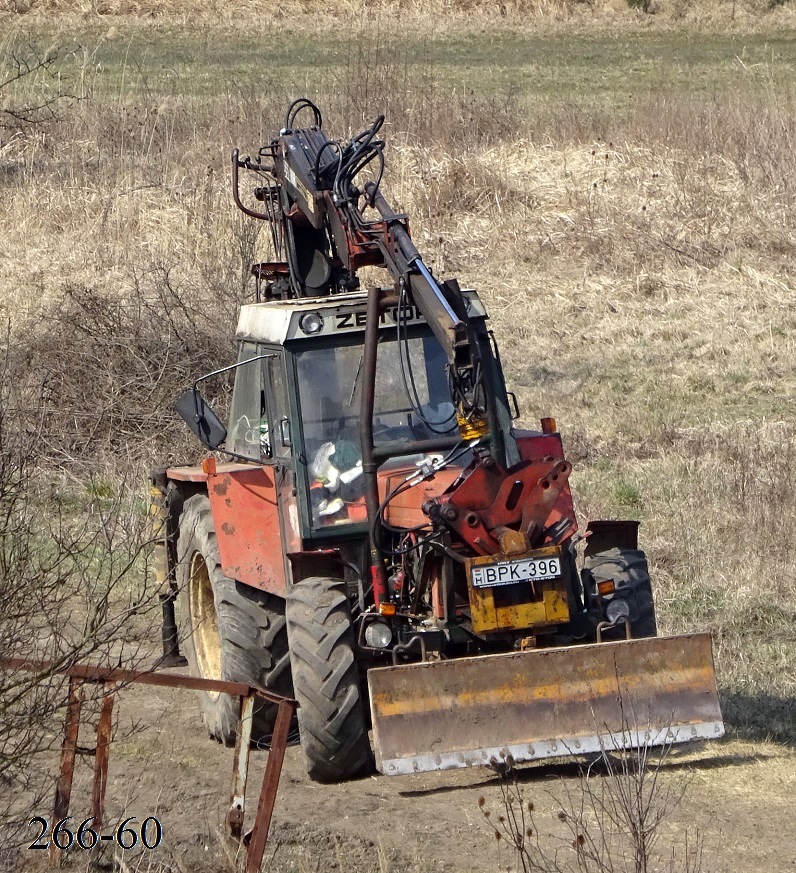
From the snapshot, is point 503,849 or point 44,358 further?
point 44,358

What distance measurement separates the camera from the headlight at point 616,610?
660 cm

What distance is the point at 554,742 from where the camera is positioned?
607 cm

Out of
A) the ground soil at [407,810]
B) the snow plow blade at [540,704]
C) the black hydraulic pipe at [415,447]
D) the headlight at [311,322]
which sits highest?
the headlight at [311,322]

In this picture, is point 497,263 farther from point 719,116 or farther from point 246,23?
point 246,23

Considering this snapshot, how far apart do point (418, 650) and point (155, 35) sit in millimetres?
30846

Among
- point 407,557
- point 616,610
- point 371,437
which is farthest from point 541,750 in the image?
point 371,437

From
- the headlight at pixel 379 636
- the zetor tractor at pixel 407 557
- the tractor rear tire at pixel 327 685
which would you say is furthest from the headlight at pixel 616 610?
the tractor rear tire at pixel 327 685

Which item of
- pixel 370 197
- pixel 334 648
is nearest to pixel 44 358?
pixel 370 197

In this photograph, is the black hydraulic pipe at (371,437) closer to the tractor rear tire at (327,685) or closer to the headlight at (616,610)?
the tractor rear tire at (327,685)

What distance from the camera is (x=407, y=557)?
6.49 m

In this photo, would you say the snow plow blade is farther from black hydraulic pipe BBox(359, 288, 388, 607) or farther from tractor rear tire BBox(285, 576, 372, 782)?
black hydraulic pipe BBox(359, 288, 388, 607)

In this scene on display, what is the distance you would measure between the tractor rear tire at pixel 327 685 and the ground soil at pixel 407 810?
17 centimetres

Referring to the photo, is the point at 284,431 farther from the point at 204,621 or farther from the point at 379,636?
the point at 204,621

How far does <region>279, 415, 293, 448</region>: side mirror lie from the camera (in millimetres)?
6863
